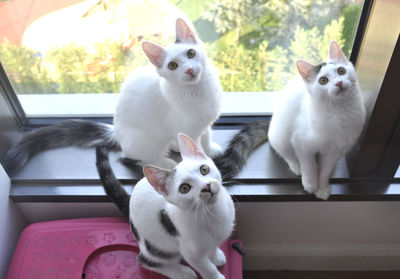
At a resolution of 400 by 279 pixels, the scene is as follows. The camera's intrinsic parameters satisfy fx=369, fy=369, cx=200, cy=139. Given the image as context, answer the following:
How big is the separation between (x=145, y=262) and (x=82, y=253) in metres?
0.24

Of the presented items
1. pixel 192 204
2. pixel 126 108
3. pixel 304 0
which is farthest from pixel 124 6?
pixel 192 204

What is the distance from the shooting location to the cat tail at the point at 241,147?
135cm

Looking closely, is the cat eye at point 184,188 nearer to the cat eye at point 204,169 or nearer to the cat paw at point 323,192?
the cat eye at point 204,169

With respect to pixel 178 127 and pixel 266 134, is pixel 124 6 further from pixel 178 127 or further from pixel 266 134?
pixel 266 134

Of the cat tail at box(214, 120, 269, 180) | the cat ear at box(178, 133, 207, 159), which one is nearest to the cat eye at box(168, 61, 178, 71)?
the cat ear at box(178, 133, 207, 159)

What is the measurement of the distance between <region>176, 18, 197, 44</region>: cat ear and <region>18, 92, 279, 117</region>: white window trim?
0.47m

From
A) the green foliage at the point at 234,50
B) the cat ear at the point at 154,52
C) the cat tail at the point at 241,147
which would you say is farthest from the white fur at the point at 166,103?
the green foliage at the point at 234,50

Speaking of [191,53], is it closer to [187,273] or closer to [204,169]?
[204,169]

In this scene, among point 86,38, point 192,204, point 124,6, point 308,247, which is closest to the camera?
point 192,204

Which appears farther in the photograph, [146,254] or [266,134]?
[266,134]

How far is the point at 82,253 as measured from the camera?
1.27 m

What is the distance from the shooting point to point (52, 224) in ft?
4.47

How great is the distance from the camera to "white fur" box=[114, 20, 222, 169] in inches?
42.0

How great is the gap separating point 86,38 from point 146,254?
816 mm
